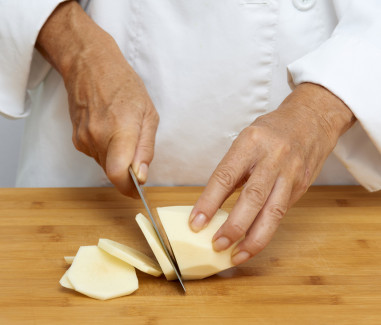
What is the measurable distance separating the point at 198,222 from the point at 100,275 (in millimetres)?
170

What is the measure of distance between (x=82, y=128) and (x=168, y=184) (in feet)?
0.93

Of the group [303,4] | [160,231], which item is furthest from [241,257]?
[303,4]

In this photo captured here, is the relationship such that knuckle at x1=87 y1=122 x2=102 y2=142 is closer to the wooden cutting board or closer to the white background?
the wooden cutting board

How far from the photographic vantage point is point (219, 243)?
92cm

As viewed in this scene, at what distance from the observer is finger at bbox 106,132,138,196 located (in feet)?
3.32

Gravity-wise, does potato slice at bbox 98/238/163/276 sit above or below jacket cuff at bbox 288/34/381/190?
below

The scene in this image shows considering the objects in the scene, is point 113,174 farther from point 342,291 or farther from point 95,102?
point 342,291

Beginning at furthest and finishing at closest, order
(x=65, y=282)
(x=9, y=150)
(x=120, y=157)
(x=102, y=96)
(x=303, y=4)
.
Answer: (x=9, y=150)
(x=303, y=4)
(x=102, y=96)
(x=120, y=157)
(x=65, y=282)

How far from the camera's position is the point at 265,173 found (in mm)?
953

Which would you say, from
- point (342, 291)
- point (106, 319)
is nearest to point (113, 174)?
point (106, 319)

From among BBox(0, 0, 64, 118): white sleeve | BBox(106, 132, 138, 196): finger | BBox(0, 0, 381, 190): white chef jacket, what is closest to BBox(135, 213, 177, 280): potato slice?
BBox(106, 132, 138, 196): finger

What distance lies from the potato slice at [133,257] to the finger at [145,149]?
Result: 0.41 feet

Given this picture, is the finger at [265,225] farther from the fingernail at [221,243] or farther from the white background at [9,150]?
the white background at [9,150]

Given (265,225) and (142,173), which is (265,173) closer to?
(265,225)
